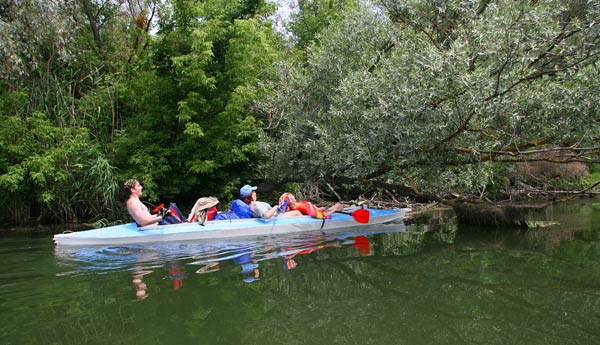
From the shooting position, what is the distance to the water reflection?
16.4 ft

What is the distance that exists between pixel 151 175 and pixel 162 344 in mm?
8651

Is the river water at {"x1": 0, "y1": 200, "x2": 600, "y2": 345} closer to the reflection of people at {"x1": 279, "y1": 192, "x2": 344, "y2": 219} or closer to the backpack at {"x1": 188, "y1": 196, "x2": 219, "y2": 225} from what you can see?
the backpack at {"x1": 188, "y1": 196, "x2": 219, "y2": 225}

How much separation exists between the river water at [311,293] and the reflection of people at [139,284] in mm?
12

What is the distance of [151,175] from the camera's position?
11000 mm

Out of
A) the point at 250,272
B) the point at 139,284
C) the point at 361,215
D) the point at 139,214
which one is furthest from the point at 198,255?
the point at 361,215

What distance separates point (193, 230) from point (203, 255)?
1536 mm

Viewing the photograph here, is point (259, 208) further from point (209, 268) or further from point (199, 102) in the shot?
point (199, 102)

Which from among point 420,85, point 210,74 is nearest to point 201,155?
point 210,74

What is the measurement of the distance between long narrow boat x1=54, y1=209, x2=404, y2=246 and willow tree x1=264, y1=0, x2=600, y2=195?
1.34 meters

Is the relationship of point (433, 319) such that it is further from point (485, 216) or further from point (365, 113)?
point (485, 216)

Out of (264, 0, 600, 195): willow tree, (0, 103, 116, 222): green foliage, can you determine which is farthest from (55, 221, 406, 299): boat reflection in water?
(0, 103, 116, 222): green foliage

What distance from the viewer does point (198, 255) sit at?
6.05 m

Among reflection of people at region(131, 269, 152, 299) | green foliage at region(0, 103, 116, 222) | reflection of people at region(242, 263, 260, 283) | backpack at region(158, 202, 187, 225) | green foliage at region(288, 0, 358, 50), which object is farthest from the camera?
green foliage at region(288, 0, 358, 50)

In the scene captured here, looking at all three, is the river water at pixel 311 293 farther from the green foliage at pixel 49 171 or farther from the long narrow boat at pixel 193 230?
the green foliage at pixel 49 171
